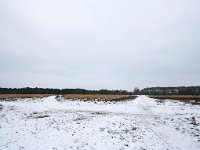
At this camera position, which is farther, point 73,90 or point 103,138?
point 73,90

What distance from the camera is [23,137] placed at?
1230 centimetres

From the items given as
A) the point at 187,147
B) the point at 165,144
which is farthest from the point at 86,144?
the point at 187,147

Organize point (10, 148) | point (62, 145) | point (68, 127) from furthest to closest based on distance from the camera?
point (68, 127)
point (62, 145)
point (10, 148)

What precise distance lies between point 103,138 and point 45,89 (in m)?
134

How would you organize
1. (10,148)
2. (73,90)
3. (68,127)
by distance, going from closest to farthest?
(10,148)
(68,127)
(73,90)

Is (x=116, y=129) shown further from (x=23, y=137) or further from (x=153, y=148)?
(x=23, y=137)

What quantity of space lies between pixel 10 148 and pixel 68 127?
228 inches

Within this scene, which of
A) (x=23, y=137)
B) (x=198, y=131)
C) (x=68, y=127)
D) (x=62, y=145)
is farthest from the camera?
(x=68, y=127)

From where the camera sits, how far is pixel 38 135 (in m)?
12.9

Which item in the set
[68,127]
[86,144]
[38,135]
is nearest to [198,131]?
[86,144]

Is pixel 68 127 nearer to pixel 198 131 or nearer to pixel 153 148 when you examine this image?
pixel 153 148

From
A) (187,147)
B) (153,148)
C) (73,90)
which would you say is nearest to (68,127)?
(153,148)

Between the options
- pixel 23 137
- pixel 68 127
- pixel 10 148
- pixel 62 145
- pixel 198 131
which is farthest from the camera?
pixel 68 127

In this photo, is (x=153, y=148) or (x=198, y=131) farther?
(x=198, y=131)
